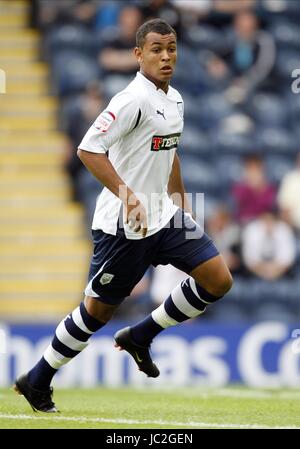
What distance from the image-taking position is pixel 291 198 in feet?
44.6

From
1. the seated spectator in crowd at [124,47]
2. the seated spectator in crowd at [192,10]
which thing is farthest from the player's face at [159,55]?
the seated spectator in crowd at [192,10]

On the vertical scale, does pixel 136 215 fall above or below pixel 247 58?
above

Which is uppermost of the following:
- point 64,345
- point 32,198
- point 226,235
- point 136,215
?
point 136,215

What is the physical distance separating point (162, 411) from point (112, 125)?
195cm

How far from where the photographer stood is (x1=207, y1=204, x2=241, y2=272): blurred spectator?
41.8 feet

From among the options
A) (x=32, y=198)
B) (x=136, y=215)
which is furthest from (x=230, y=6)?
(x=136, y=215)

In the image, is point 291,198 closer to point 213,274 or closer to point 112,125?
point 213,274

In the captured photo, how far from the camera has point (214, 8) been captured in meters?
16.2

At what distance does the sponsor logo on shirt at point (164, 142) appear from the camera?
7.05 meters

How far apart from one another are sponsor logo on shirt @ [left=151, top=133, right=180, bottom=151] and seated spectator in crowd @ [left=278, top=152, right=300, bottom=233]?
624cm

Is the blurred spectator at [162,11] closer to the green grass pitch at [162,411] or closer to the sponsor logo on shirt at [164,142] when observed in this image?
the green grass pitch at [162,411]

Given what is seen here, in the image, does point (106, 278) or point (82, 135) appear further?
point (82, 135)

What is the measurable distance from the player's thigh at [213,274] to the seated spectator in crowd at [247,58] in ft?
27.0

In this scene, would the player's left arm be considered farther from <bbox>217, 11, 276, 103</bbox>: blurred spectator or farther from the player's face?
<bbox>217, 11, 276, 103</bbox>: blurred spectator
